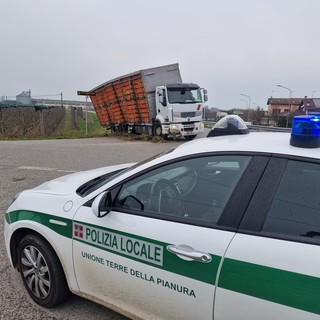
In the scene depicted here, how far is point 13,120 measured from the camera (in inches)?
750

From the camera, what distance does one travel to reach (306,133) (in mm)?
1698

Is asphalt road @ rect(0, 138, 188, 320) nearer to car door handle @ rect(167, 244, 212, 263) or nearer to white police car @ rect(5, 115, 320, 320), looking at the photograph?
white police car @ rect(5, 115, 320, 320)

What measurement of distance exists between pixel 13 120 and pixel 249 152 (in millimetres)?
20045

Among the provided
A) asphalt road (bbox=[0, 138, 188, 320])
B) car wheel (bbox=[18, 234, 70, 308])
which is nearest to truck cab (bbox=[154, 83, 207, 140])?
asphalt road (bbox=[0, 138, 188, 320])

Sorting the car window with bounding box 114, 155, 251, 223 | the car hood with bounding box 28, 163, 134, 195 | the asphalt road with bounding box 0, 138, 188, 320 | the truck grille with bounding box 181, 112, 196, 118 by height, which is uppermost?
the truck grille with bounding box 181, 112, 196, 118

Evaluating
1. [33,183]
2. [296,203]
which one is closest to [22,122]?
[33,183]

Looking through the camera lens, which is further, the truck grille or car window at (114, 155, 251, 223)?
the truck grille

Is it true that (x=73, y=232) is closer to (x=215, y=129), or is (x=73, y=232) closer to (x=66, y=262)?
(x=66, y=262)

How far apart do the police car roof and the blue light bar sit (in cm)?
3

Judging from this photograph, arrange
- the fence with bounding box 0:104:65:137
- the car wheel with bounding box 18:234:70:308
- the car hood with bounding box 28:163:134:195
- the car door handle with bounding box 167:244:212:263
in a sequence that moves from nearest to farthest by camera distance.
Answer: the car door handle with bounding box 167:244:212:263 → the car wheel with bounding box 18:234:70:308 → the car hood with bounding box 28:163:134:195 → the fence with bounding box 0:104:65:137

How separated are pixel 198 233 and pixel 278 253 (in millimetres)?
436

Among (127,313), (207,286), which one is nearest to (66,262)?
(127,313)

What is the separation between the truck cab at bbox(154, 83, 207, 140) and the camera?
14.6 meters

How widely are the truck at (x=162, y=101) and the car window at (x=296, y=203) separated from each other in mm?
13202
